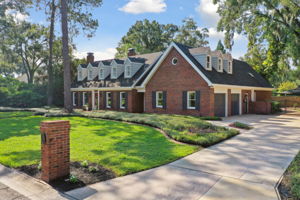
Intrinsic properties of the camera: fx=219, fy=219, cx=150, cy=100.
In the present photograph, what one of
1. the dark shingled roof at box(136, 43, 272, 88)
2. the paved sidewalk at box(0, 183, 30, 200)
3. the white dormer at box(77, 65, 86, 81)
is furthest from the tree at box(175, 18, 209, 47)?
the paved sidewalk at box(0, 183, 30, 200)

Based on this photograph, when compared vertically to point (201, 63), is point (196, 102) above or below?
below

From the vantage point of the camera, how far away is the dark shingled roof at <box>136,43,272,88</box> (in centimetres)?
1662

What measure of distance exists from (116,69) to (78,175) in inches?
735

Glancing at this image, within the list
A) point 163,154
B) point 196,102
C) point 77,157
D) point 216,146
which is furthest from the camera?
point 196,102

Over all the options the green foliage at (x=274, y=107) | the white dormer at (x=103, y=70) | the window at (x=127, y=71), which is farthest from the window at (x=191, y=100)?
the white dormer at (x=103, y=70)

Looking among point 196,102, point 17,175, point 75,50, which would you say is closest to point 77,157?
point 17,175

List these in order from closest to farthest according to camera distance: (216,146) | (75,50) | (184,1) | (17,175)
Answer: (17,175) < (216,146) < (184,1) < (75,50)

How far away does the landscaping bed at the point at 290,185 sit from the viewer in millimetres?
4121

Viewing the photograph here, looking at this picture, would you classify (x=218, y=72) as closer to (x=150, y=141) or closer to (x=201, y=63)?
(x=201, y=63)

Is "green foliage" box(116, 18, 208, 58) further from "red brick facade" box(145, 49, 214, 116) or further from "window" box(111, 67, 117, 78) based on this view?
"red brick facade" box(145, 49, 214, 116)

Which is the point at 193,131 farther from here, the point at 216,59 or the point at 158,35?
the point at 158,35

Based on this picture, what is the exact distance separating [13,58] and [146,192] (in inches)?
1499

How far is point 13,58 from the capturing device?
34.6 m

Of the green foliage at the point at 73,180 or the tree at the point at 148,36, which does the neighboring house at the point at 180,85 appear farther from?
the tree at the point at 148,36
